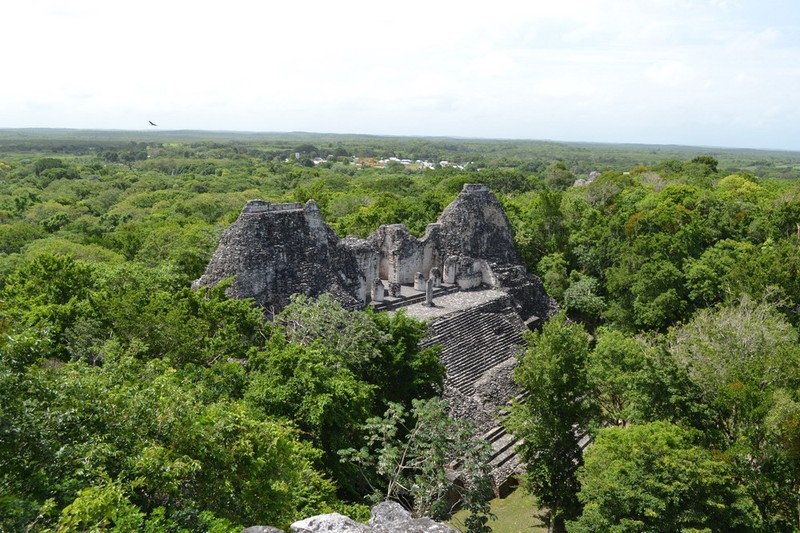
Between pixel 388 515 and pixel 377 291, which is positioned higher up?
pixel 388 515

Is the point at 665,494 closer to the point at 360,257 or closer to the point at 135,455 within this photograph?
the point at 135,455

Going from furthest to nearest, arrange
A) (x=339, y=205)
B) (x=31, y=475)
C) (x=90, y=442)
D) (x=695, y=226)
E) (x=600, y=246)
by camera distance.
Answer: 1. (x=339, y=205)
2. (x=600, y=246)
3. (x=695, y=226)
4. (x=90, y=442)
5. (x=31, y=475)

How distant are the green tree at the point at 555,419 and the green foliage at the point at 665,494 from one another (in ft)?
7.09

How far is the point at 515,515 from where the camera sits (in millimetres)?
13453

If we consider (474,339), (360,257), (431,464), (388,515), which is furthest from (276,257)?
(388,515)

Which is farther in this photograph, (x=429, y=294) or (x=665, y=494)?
(x=429, y=294)

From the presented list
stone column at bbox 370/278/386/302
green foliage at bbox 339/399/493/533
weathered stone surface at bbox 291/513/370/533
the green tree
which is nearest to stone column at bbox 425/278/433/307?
stone column at bbox 370/278/386/302

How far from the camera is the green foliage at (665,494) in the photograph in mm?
9391

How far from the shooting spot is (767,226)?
23500 mm

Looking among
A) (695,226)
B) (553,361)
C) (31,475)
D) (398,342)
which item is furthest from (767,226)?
(31,475)

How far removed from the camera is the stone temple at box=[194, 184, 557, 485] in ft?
49.4

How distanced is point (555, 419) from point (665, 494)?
310 cm

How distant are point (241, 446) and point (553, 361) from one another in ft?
25.6

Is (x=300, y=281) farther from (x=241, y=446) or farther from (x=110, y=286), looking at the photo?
(x=241, y=446)
